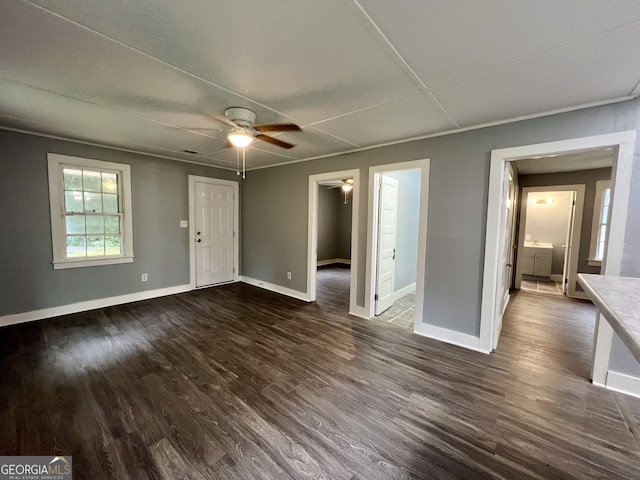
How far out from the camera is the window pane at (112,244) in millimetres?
4004

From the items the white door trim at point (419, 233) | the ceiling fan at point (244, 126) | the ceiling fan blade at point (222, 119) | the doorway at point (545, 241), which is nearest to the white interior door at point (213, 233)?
the ceiling fan blade at point (222, 119)

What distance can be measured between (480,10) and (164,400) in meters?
3.16

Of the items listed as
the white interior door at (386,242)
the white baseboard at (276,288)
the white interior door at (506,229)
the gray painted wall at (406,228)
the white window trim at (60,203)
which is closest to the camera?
the white interior door at (506,229)

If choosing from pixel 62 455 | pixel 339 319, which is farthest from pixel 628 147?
pixel 62 455

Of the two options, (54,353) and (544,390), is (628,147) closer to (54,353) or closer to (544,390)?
(544,390)

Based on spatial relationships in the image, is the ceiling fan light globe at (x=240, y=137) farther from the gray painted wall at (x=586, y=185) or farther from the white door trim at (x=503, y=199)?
the gray painted wall at (x=586, y=185)

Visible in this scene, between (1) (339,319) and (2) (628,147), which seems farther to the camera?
(1) (339,319)

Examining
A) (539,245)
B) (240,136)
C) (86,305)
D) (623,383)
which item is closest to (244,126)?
(240,136)

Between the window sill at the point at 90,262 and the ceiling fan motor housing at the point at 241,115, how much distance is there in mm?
3157

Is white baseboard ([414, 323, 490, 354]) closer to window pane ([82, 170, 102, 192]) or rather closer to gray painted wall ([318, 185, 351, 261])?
window pane ([82, 170, 102, 192])

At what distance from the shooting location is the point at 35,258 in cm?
338

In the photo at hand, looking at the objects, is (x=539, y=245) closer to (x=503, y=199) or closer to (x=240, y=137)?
(x=503, y=199)

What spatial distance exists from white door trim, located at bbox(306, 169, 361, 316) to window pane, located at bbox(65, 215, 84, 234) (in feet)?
11.0

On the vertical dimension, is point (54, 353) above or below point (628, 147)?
below
